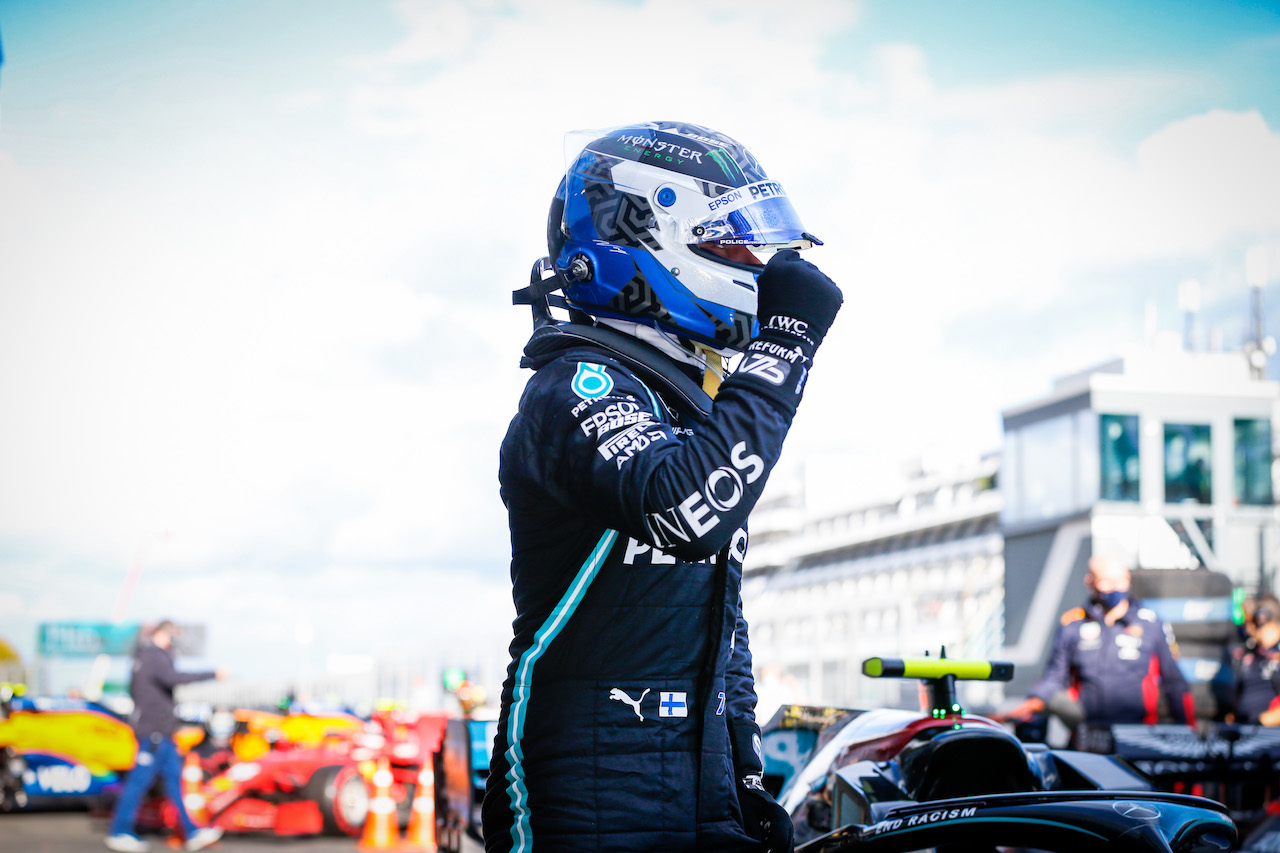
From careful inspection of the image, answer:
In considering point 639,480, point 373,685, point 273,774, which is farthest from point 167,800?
point 639,480

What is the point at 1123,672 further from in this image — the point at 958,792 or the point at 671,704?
the point at 671,704

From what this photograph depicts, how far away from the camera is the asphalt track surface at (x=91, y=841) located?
1027cm

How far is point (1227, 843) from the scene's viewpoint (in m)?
2.14

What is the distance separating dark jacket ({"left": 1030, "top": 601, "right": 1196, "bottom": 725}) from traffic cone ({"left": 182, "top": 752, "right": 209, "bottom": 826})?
7.41m

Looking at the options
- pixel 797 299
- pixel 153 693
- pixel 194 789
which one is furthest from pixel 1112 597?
pixel 194 789

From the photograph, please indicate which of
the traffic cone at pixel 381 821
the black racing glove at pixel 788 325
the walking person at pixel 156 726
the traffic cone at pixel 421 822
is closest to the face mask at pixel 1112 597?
the traffic cone at pixel 421 822

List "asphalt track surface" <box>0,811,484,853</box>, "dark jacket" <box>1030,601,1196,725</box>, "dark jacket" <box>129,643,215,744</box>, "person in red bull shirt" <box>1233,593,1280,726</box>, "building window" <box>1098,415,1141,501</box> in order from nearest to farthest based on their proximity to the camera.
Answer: "dark jacket" <box>1030,601,1196,725</box> → "person in red bull shirt" <box>1233,593,1280,726</box> → "asphalt track surface" <box>0,811,484,853</box> → "dark jacket" <box>129,643,215,744</box> → "building window" <box>1098,415,1141,501</box>

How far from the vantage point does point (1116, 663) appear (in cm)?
716

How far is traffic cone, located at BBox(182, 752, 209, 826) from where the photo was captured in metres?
11.6

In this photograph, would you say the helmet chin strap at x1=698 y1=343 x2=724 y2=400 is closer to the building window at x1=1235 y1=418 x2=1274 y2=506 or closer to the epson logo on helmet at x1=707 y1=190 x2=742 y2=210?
the epson logo on helmet at x1=707 y1=190 x2=742 y2=210

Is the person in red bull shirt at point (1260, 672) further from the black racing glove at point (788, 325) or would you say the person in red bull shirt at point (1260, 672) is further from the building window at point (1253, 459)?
the building window at point (1253, 459)

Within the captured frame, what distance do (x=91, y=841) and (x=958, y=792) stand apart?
10.0 m

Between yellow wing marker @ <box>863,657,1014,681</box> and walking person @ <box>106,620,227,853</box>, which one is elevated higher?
yellow wing marker @ <box>863,657,1014,681</box>

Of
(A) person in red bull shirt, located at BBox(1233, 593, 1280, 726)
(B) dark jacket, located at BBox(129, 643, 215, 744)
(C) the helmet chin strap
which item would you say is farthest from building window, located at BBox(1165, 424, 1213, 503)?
(C) the helmet chin strap
